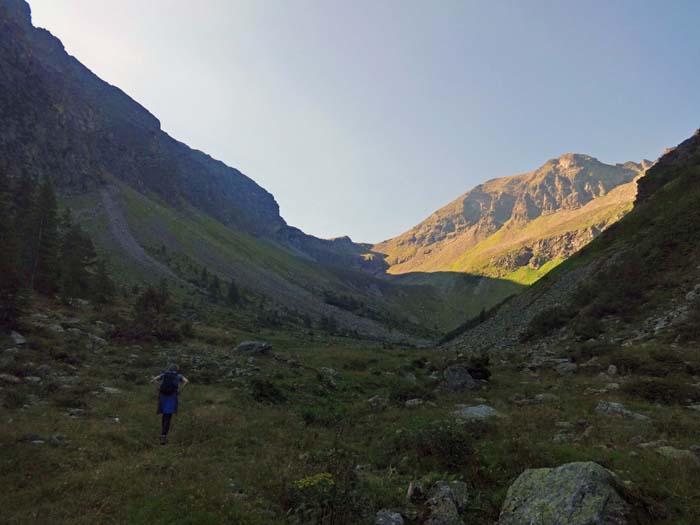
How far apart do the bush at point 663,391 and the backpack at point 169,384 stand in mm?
18552

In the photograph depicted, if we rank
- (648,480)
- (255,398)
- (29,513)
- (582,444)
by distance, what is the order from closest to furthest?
(29,513), (648,480), (582,444), (255,398)

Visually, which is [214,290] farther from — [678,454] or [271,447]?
[678,454]

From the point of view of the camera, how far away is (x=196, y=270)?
106 metres

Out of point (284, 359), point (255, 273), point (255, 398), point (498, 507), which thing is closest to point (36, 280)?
point (284, 359)

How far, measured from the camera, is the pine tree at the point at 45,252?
1513 inches

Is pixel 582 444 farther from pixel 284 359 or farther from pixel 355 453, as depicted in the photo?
pixel 284 359

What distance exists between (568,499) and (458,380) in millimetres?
17315

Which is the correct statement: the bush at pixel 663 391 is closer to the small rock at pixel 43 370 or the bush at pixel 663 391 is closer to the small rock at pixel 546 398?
the small rock at pixel 546 398

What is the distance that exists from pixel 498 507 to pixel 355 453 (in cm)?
603

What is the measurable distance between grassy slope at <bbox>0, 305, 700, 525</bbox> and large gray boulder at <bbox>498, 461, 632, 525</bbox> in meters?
0.75

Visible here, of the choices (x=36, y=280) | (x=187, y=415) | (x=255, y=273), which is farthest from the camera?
(x=255, y=273)

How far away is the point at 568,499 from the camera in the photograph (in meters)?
7.58

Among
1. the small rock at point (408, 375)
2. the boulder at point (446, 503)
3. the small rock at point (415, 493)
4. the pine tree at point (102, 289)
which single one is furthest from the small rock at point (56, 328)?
the boulder at point (446, 503)

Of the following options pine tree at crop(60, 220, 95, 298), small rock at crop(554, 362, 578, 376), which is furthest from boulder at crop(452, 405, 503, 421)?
pine tree at crop(60, 220, 95, 298)
